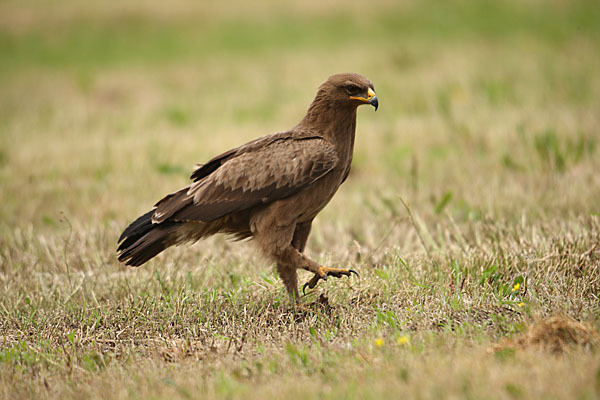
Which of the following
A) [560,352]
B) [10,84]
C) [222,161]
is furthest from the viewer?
[10,84]

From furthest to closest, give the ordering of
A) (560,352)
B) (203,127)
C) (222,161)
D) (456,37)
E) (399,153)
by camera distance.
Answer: (456,37) < (203,127) < (399,153) < (222,161) < (560,352)

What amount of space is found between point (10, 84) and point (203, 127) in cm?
708

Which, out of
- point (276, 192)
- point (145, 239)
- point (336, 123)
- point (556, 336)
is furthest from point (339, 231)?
point (556, 336)

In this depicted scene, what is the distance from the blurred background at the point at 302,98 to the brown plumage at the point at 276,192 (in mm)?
1967

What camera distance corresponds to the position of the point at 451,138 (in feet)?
31.1

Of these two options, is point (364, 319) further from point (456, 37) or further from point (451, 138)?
point (456, 37)

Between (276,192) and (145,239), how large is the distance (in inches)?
40.4

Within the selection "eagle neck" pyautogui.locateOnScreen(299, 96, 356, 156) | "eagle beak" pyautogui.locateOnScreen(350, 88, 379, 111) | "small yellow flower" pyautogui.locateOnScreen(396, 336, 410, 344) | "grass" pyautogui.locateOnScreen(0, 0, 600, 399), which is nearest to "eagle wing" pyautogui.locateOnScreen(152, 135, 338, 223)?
"eagle neck" pyautogui.locateOnScreen(299, 96, 356, 156)

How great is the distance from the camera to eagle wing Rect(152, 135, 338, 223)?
4645 mm

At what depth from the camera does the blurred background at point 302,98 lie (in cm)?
766

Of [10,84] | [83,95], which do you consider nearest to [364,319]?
[83,95]

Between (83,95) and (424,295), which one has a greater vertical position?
(83,95)

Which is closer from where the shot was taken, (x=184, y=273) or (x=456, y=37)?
(x=184, y=273)

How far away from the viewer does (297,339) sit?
4211mm
